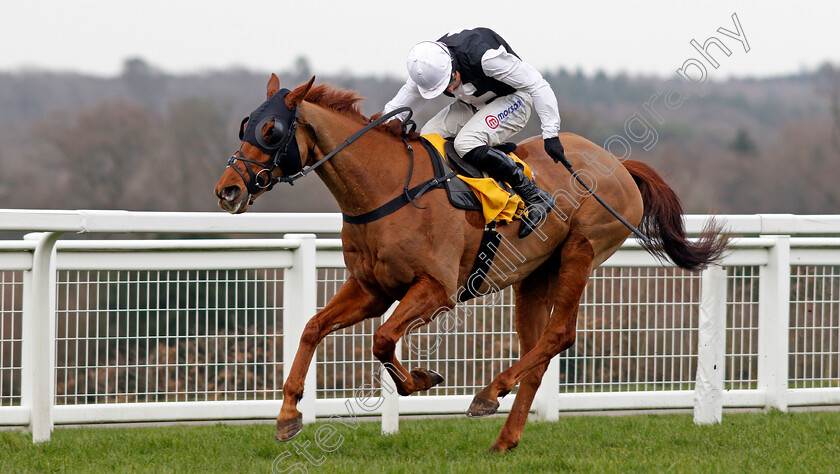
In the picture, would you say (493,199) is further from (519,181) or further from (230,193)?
(230,193)

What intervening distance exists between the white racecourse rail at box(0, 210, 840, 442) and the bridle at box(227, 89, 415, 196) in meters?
0.99

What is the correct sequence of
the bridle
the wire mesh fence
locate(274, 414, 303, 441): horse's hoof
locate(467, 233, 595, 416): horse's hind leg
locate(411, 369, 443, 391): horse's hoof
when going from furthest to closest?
1. the wire mesh fence
2. locate(467, 233, 595, 416): horse's hind leg
3. locate(411, 369, 443, 391): horse's hoof
4. locate(274, 414, 303, 441): horse's hoof
5. the bridle

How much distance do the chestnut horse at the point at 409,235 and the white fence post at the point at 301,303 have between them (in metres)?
0.77

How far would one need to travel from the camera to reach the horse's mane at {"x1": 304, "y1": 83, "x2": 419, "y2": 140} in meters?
4.50

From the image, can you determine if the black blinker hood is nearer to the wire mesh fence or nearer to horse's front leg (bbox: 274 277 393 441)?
horse's front leg (bbox: 274 277 393 441)

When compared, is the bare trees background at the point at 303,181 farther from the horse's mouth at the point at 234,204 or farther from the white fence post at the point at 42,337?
the horse's mouth at the point at 234,204

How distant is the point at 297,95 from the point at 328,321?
1043mm

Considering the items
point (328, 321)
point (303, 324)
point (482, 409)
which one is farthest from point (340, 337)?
point (482, 409)

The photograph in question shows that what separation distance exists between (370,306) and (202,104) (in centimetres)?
4745

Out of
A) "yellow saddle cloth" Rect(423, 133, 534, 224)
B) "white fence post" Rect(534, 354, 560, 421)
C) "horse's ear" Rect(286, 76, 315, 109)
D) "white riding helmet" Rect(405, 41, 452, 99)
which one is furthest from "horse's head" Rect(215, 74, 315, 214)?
"white fence post" Rect(534, 354, 560, 421)

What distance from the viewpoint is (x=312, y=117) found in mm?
4355

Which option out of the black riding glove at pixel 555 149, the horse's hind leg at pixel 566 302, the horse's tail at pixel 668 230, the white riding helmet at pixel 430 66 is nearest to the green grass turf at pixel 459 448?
the horse's hind leg at pixel 566 302

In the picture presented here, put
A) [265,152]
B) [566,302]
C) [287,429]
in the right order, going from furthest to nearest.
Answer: [566,302] < [287,429] < [265,152]

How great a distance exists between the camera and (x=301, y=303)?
5.52 meters
